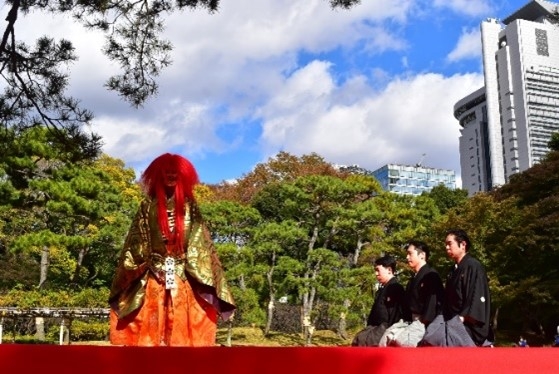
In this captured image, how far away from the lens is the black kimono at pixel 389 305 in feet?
15.2

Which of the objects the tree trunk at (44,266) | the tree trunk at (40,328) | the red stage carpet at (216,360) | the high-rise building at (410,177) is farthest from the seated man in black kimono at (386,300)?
the high-rise building at (410,177)

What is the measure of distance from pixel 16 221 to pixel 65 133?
497 inches

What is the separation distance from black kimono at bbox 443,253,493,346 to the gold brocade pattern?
1.61 m

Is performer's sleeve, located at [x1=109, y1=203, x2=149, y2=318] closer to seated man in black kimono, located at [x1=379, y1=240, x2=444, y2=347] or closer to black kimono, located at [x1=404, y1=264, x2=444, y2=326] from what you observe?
seated man in black kimono, located at [x1=379, y1=240, x2=444, y2=347]

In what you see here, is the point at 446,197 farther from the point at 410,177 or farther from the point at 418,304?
the point at 410,177

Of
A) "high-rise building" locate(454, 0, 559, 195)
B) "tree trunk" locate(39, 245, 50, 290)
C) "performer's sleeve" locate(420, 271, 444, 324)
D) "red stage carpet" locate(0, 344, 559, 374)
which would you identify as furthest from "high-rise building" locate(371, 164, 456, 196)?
"red stage carpet" locate(0, 344, 559, 374)

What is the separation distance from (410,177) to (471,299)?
66.6 meters

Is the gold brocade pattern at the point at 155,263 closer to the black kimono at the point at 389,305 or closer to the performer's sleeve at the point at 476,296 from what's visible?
the black kimono at the point at 389,305

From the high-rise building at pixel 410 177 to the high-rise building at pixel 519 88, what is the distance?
1409 cm

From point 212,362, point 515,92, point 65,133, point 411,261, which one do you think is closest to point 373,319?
point 411,261

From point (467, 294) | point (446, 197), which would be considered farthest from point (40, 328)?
point (446, 197)

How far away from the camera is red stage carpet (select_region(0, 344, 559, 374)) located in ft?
7.70

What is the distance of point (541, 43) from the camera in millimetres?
47375

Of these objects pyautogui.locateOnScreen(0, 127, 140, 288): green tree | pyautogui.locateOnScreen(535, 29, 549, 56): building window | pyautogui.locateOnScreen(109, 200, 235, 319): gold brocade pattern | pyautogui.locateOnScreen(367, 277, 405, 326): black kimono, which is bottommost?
pyautogui.locateOnScreen(367, 277, 405, 326): black kimono
